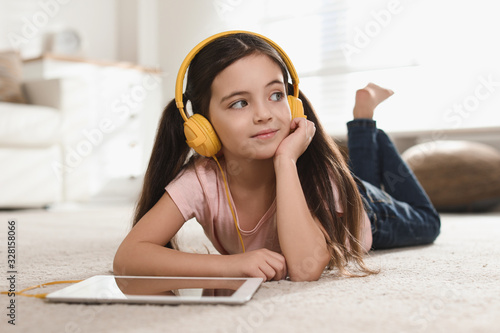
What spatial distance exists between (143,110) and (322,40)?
1508 mm

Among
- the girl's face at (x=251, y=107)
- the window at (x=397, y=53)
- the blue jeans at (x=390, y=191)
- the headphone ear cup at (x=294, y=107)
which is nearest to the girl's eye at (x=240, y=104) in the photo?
the girl's face at (x=251, y=107)

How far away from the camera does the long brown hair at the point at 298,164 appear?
2.88ft

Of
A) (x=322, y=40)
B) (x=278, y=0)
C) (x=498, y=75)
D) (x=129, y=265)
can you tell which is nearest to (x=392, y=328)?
(x=129, y=265)

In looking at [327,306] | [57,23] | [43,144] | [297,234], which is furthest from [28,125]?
[327,306]

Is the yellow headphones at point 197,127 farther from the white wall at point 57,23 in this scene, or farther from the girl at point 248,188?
the white wall at point 57,23

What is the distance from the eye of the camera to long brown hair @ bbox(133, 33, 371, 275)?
0.88 meters

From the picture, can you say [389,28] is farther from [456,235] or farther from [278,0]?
[456,235]

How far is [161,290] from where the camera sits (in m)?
0.67

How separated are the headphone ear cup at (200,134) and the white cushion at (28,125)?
1.97 meters

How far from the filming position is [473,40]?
112 inches

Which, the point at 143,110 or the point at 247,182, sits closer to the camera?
the point at 247,182

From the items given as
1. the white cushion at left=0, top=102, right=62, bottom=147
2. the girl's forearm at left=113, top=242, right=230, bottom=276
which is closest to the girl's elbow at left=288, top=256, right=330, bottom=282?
the girl's forearm at left=113, top=242, right=230, bottom=276

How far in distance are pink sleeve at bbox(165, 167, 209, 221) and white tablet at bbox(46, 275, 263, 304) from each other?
0.56ft

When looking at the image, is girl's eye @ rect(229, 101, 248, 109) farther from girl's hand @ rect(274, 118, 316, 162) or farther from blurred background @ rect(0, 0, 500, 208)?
blurred background @ rect(0, 0, 500, 208)
